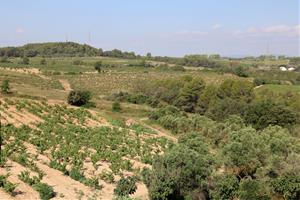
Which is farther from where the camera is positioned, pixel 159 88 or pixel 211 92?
pixel 159 88

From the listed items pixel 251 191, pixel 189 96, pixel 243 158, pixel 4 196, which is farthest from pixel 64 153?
pixel 189 96

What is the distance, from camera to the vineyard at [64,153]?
2148 centimetres

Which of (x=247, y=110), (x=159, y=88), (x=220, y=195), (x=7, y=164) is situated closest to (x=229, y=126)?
(x=247, y=110)

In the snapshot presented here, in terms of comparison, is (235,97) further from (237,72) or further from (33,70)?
(33,70)

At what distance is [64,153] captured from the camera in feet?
93.2

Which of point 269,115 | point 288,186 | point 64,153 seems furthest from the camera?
point 269,115

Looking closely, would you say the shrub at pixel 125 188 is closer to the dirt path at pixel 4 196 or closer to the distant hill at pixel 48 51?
the dirt path at pixel 4 196

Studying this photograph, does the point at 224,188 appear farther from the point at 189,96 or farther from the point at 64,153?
the point at 189,96

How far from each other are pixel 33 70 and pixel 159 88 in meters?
45.3

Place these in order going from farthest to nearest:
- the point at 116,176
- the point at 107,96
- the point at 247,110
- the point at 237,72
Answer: the point at 237,72, the point at 107,96, the point at 247,110, the point at 116,176

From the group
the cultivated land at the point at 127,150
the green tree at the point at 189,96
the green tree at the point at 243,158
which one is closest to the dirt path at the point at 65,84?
the cultivated land at the point at 127,150

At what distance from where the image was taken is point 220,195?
23.3m

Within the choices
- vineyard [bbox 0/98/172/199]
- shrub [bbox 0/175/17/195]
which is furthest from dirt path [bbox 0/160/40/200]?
shrub [bbox 0/175/17/195]

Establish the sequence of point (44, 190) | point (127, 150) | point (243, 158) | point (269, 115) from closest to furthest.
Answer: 1. point (44, 190)
2. point (243, 158)
3. point (127, 150)
4. point (269, 115)
